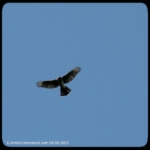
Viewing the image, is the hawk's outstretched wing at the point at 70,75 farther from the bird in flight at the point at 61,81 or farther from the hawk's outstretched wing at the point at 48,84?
the hawk's outstretched wing at the point at 48,84

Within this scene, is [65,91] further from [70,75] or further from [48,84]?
[48,84]

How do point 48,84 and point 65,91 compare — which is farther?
point 48,84

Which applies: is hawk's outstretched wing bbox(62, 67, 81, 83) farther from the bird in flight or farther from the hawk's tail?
the hawk's tail

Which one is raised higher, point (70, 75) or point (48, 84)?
point (70, 75)

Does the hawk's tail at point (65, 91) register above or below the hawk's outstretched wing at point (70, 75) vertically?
below

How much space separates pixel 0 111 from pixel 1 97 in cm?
57

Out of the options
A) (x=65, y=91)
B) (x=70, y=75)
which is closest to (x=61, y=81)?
(x=70, y=75)

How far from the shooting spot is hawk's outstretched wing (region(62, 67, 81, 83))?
17984 millimetres

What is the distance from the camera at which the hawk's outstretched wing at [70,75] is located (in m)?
18.0

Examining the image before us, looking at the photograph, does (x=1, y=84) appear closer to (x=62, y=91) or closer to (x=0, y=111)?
(x=0, y=111)

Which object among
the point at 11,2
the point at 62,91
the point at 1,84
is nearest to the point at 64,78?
the point at 62,91

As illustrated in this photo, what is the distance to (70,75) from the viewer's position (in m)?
18.1

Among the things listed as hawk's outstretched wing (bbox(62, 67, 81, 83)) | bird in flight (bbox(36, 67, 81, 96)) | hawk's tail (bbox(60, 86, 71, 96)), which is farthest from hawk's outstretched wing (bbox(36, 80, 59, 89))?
hawk's tail (bbox(60, 86, 71, 96))

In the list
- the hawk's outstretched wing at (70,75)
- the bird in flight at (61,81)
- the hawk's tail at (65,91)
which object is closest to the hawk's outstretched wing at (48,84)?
the bird in flight at (61,81)
